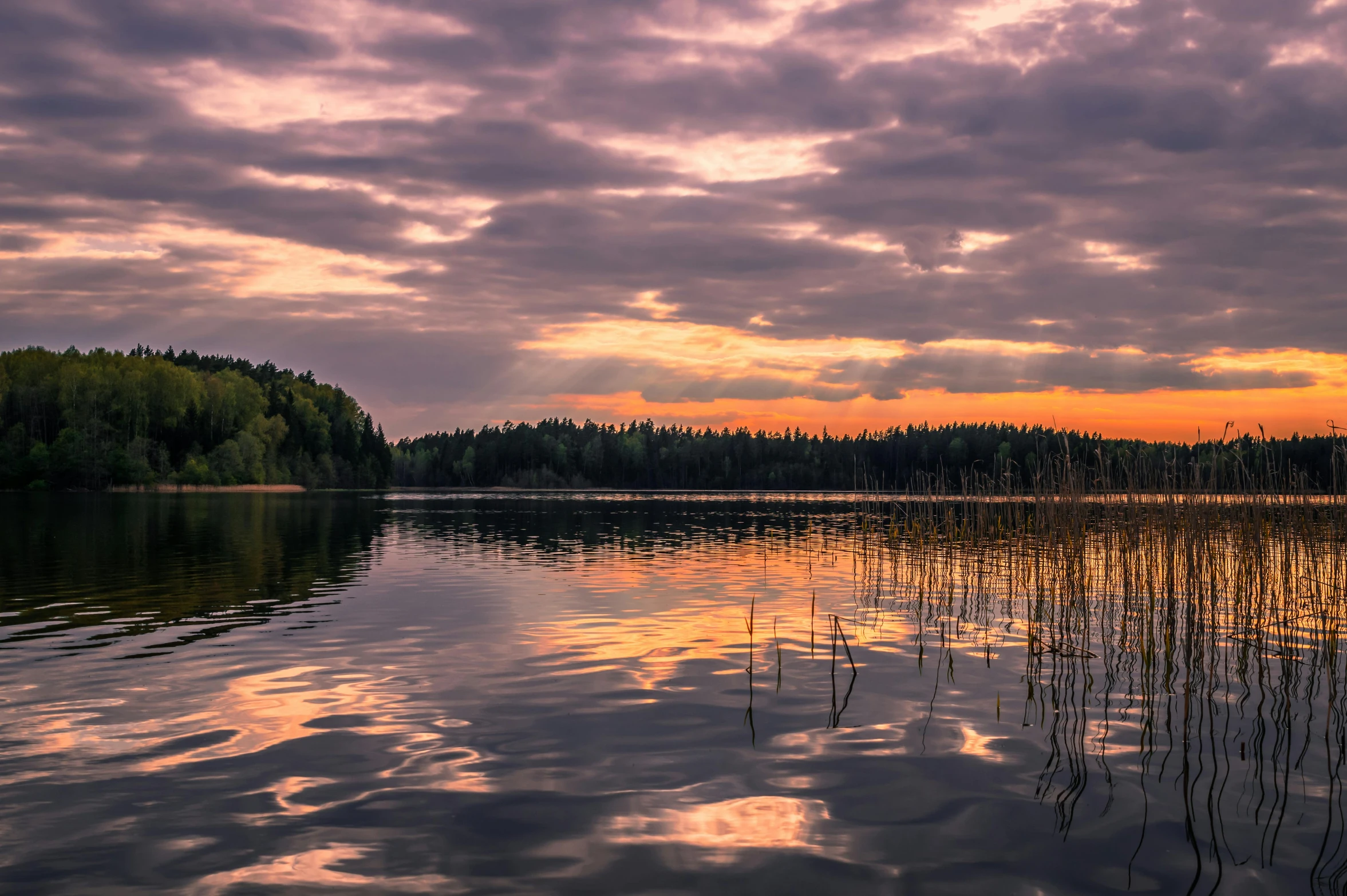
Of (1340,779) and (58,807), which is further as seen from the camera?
(1340,779)

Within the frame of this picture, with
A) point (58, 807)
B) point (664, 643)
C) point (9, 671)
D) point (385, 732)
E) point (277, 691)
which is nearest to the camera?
point (58, 807)

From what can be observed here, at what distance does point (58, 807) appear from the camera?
9477 millimetres

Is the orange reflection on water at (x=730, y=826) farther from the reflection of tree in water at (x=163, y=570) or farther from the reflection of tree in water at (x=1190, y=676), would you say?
the reflection of tree in water at (x=163, y=570)

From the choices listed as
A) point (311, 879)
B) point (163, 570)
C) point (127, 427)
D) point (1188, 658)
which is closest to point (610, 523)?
point (163, 570)

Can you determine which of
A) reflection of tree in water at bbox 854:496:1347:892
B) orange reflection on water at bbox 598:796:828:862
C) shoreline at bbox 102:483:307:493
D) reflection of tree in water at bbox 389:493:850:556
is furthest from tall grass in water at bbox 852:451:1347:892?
shoreline at bbox 102:483:307:493

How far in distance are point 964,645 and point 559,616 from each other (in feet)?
32.5

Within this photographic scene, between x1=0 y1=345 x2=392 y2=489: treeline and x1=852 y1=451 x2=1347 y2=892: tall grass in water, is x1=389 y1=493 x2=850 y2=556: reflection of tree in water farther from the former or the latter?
x1=0 y1=345 x2=392 y2=489: treeline

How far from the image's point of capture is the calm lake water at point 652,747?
850 cm

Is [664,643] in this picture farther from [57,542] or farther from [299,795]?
[57,542]

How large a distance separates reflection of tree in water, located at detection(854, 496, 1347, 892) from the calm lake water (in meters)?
0.09

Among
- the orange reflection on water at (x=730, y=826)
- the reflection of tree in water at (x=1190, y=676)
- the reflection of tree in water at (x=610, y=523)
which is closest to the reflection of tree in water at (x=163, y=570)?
the reflection of tree in water at (x=610, y=523)

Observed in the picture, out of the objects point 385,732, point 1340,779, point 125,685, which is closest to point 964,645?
point 1340,779

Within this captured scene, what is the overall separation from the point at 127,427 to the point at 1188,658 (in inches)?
7132

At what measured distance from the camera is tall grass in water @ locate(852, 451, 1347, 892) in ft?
34.1
